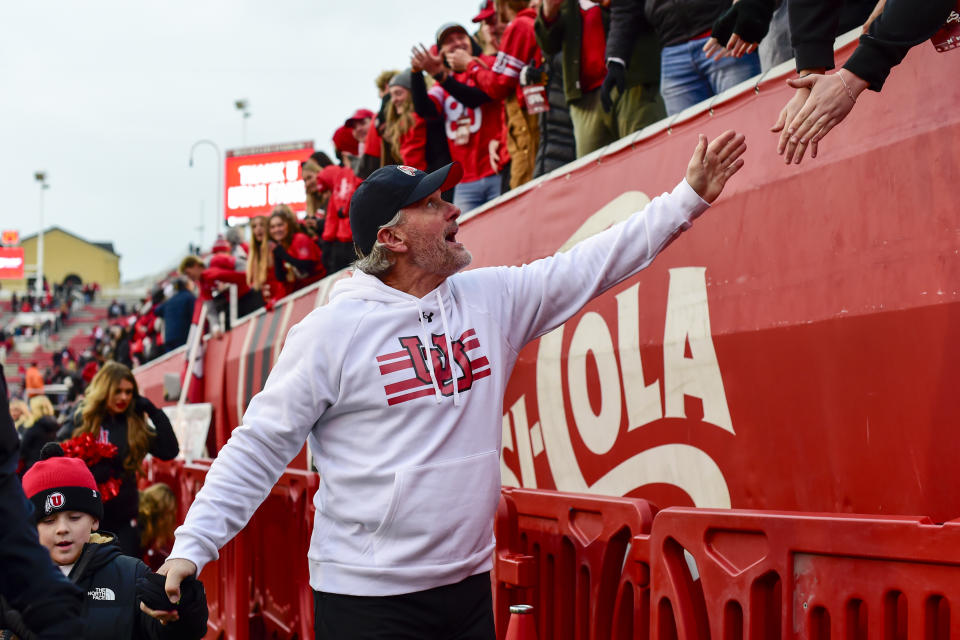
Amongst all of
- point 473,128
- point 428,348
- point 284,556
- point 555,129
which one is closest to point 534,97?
point 555,129

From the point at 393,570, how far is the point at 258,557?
390 centimetres

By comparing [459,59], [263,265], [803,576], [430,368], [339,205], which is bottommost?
[803,576]

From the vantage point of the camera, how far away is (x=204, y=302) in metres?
15.9

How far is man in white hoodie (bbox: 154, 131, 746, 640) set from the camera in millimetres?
3281

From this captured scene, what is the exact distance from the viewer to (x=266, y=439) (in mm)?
3391

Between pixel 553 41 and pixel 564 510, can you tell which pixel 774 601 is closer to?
pixel 564 510

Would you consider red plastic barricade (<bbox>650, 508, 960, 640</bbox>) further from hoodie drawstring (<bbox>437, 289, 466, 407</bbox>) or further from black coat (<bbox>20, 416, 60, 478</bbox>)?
black coat (<bbox>20, 416, 60, 478</bbox>)

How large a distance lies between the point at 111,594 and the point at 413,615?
5.48 feet

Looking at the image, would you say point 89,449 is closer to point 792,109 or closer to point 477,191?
point 477,191

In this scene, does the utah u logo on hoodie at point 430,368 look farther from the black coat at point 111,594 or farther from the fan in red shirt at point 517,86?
the fan in red shirt at point 517,86

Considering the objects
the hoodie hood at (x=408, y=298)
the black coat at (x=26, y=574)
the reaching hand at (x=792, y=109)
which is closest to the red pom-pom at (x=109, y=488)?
the hoodie hood at (x=408, y=298)

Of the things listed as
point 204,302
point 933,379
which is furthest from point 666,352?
point 204,302

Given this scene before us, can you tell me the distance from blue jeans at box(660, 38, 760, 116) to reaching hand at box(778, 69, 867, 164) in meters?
2.49

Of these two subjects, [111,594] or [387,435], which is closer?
[387,435]
